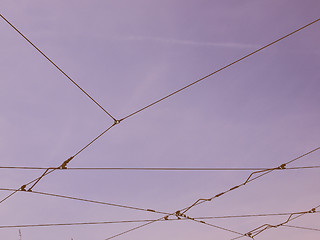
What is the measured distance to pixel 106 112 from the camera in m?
9.95

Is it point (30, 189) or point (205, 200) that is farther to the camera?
point (205, 200)

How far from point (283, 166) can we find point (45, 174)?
714cm

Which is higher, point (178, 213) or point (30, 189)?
point (30, 189)

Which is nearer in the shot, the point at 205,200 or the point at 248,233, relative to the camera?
the point at 205,200

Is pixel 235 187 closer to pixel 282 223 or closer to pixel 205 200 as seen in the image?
pixel 205 200

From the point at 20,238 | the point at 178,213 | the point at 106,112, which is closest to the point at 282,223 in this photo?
the point at 178,213

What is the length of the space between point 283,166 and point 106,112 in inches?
228

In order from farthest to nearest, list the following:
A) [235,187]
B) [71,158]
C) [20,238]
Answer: [20,238] → [235,187] → [71,158]

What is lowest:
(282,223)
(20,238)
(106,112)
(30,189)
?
(282,223)

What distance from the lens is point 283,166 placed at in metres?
11.2

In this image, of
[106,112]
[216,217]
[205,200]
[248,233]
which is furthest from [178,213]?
[106,112]

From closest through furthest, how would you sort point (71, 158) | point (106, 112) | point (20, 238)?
1. point (71, 158)
2. point (106, 112)
3. point (20, 238)

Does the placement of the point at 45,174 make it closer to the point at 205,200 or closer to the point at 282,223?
the point at 205,200

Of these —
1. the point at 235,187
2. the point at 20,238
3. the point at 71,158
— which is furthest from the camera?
the point at 20,238
